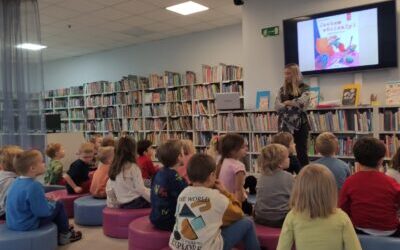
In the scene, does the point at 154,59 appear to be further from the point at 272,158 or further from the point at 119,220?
the point at 272,158

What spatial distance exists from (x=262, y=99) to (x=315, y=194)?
4163mm

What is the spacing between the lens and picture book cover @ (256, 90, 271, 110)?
5.74m

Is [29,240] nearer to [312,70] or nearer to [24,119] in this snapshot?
[24,119]

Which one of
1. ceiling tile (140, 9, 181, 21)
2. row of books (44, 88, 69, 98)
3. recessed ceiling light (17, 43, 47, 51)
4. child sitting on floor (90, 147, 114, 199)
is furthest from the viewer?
row of books (44, 88, 69, 98)

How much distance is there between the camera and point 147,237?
270cm

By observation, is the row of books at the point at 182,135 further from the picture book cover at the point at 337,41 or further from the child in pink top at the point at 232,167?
the child in pink top at the point at 232,167

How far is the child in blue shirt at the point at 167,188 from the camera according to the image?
8.92ft

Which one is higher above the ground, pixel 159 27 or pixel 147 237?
pixel 159 27

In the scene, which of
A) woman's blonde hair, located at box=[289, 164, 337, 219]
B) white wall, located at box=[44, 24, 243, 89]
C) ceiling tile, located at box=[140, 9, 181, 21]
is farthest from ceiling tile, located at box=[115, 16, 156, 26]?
woman's blonde hair, located at box=[289, 164, 337, 219]

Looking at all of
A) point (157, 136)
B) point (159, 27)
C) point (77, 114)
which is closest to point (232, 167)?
point (159, 27)

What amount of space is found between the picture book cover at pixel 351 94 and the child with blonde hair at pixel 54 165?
12.5 feet

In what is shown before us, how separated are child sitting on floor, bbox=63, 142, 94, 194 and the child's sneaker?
35.4 inches

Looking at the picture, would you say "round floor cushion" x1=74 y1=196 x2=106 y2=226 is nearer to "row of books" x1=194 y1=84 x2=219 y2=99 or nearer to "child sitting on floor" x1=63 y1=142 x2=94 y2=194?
"child sitting on floor" x1=63 y1=142 x2=94 y2=194

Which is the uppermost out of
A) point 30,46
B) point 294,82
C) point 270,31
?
point 270,31
